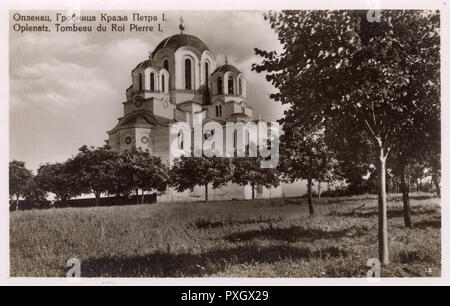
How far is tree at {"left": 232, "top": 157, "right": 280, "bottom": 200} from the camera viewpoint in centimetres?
894

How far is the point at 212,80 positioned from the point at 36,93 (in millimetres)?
8325

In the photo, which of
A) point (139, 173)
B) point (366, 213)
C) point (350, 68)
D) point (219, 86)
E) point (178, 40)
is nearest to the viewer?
point (350, 68)

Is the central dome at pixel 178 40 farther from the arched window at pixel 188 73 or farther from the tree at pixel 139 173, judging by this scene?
the arched window at pixel 188 73

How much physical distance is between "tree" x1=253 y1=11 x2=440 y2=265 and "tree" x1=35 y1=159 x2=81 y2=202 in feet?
19.2

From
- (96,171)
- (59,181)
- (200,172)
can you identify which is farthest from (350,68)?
(96,171)

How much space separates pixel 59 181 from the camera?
1084cm

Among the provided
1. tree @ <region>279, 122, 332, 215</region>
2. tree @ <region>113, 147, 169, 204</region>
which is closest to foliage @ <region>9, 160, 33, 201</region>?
tree @ <region>113, 147, 169, 204</region>

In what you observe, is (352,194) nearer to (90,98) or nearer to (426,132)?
(426,132)

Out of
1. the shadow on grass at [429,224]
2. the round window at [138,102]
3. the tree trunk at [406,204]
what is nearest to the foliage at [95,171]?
the round window at [138,102]

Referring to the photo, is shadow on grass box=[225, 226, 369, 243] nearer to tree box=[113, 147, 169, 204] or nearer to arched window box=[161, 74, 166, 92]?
tree box=[113, 147, 169, 204]

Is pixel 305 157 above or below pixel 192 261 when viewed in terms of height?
above

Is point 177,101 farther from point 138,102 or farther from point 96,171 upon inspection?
point 96,171

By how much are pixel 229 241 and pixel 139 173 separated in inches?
164

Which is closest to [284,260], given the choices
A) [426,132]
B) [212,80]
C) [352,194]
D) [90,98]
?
[352,194]
